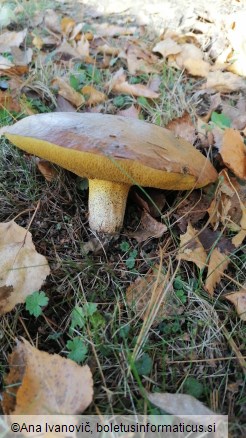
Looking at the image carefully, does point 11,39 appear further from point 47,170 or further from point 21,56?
point 47,170

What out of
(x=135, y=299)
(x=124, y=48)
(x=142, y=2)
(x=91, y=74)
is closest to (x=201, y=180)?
(x=135, y=299)

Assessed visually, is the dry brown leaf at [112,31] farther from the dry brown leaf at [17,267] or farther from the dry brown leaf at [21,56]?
the dry brown leaf at [17,267]

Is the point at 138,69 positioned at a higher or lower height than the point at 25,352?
higher

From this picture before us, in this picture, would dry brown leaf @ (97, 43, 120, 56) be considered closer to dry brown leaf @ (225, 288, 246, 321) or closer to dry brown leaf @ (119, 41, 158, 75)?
dry brown leaf @ (119, 41, 158, 75)

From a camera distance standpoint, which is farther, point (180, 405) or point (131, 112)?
point (131, 112)

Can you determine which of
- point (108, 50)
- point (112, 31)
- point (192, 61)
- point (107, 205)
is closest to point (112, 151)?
point (107, 205)

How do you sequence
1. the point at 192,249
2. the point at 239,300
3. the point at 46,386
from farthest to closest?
the point at 192,249, the point at 239,300, the point at 46,386

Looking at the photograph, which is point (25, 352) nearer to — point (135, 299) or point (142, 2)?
point (135, 299)
